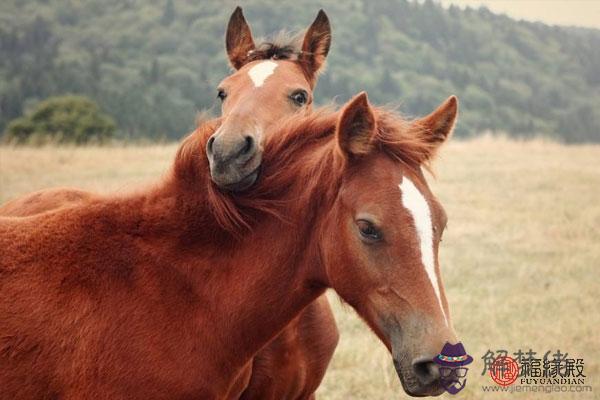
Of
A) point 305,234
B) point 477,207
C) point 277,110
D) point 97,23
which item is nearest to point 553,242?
point 477,207

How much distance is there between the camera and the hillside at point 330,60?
30.8 metres

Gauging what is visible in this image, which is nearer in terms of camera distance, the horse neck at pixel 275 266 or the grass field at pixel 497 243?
the horse neck at pixel 275 266

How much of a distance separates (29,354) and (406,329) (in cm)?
147

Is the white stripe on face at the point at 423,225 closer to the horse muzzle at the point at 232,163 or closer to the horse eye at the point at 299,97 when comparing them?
the horse muzzle at the point at 232,163

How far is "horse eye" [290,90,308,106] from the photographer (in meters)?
4.95

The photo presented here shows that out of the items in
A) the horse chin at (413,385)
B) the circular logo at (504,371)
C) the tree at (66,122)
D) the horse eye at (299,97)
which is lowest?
the tree at (66,122)

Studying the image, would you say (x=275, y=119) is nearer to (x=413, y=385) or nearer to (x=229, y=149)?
(x=229, y=149)

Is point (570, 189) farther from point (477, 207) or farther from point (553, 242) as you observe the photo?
point (553, 242)

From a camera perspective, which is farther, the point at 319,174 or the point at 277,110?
the point at 277,110

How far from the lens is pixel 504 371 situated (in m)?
6.11

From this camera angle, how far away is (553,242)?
11.1 m

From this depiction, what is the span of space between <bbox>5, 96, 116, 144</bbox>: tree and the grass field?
7.96 meters

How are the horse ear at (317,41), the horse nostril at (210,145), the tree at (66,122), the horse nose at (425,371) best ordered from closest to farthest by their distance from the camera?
the horse nose at (425,371), the horse nostril at (210,145), the horse ear at (317,41), the tree at (66,122)

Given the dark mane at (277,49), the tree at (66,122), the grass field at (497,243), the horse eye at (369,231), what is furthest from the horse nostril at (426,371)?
the tree at (66,122)
